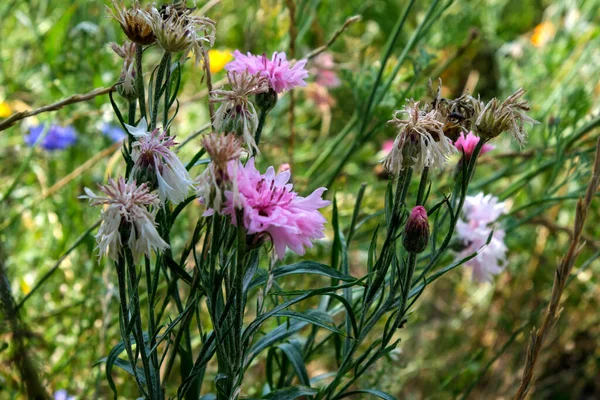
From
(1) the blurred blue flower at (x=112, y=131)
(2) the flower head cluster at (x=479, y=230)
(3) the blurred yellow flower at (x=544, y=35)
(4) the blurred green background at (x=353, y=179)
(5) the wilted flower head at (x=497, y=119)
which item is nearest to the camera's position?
(5) the wilted flower head at (x=497, y=119)

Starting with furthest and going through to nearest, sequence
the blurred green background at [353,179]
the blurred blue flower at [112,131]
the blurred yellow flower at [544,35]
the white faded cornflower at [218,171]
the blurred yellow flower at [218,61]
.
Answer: the blurred yellow flower at [544,35] < the blurred yellow flower at [218,61] < the blurred blue flower at [112,131] < the blurred green background at [353,179] < the white faded cornflower at [218,171]

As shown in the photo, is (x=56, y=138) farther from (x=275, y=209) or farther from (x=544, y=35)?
(x=544, y=35)

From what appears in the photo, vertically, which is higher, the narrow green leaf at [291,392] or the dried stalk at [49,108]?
the dried stalk at [49,108]

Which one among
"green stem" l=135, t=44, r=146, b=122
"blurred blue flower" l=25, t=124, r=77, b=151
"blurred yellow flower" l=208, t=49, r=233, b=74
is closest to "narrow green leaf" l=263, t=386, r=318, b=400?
"green stem" l=135, t=44, r=146, b=122

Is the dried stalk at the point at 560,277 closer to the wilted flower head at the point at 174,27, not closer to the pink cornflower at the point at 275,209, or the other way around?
the pink cornflower at the point at 275,209

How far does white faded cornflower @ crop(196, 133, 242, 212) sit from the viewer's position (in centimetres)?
46

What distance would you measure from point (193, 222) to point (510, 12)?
1.42m

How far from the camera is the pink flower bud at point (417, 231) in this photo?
552 millimetres

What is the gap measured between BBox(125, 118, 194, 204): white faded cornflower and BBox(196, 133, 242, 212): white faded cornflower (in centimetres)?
5

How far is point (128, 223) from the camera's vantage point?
0.47 metres

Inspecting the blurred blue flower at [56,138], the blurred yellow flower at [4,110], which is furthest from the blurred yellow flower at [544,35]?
the blurred yellow flower at [4,110]

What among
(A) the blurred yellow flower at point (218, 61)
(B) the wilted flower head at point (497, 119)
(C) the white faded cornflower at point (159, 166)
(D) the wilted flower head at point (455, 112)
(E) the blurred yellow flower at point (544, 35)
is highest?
(E) the blurred yellow flower at point (544, 35)

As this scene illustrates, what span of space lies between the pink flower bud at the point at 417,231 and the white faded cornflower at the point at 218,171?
0.16 meters

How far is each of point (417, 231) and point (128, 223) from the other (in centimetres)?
23
